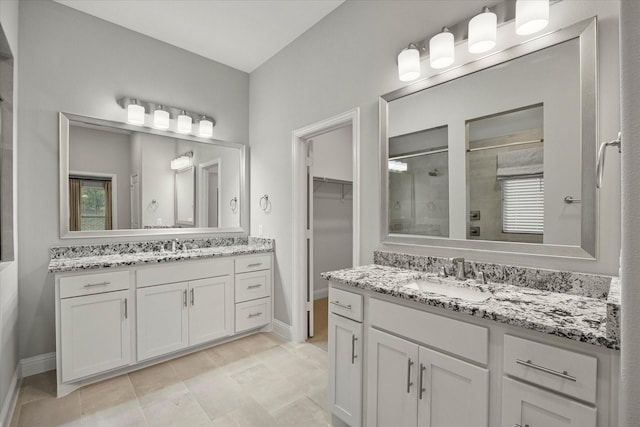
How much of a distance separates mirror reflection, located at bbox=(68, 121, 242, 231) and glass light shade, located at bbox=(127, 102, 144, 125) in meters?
0.15

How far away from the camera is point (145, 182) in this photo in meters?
2.98

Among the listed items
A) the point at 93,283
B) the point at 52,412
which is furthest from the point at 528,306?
the point at 52,412

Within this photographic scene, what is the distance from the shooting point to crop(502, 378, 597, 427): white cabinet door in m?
0.96

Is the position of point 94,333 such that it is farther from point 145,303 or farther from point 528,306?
point 528,306

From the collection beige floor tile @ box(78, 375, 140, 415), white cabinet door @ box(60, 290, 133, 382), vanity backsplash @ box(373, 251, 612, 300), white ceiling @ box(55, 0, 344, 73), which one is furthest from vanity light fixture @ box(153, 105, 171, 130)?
vanity backsplash @ box(373, 251, 612, 300)

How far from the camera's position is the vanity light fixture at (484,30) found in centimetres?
159

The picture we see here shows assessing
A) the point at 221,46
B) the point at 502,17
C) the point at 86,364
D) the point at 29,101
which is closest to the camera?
the point at 502,17

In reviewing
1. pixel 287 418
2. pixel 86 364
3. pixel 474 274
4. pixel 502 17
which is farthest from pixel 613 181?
pixel 86 364

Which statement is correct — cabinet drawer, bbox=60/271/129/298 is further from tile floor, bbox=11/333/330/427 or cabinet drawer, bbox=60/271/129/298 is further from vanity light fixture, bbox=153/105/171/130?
vanity light fixture, bbox=153/105/171/130

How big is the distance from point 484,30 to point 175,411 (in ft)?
9.59

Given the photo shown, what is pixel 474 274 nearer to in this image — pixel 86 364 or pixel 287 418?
pixel 287 418

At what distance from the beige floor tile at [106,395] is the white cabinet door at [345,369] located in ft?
4.44

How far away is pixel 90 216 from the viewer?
2.64 metres

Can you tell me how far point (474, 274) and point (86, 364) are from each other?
2719 millimetres
